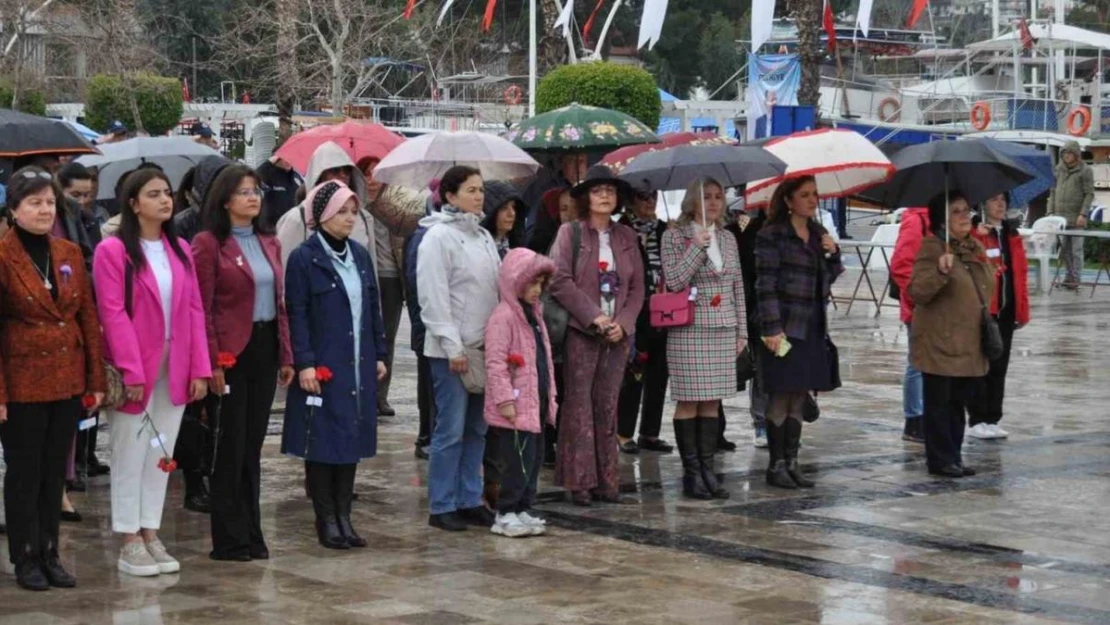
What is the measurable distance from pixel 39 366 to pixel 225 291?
0.96 metres

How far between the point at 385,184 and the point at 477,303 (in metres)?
3.12

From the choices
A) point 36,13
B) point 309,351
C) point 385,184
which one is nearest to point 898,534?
point 309,351

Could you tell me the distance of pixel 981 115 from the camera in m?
42.5

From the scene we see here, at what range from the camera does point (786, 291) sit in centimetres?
986

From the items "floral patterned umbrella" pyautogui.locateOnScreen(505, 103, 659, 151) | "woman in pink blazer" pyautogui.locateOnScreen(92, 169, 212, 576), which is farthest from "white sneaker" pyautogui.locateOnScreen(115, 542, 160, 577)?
"floral patterned umbrella" pyautogui.locateOnScreen(505, 103, 659, 151)

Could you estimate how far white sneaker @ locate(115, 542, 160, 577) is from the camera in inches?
301

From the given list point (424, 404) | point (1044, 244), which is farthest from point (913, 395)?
point (1044, 244)

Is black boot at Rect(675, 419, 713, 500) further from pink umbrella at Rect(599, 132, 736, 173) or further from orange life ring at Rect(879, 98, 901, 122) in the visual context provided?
orange life ring at Rect(879, 98, 901, 122)

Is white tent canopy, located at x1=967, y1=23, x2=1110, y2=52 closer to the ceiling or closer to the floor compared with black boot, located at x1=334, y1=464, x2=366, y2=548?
closer to the ceiling

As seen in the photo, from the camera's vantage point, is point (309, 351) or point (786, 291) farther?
point (786, 291)

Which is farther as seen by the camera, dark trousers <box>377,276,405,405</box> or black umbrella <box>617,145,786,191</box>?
dark trousers <box>377,276,405,405</box>

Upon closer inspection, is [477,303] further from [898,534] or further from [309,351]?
[898,534]

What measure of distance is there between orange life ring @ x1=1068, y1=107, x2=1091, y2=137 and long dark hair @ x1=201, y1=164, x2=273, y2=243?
1433 inches

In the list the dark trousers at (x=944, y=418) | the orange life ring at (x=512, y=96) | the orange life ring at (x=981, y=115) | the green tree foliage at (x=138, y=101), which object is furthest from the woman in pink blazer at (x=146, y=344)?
the orange life ring at (x=512, y=96)
